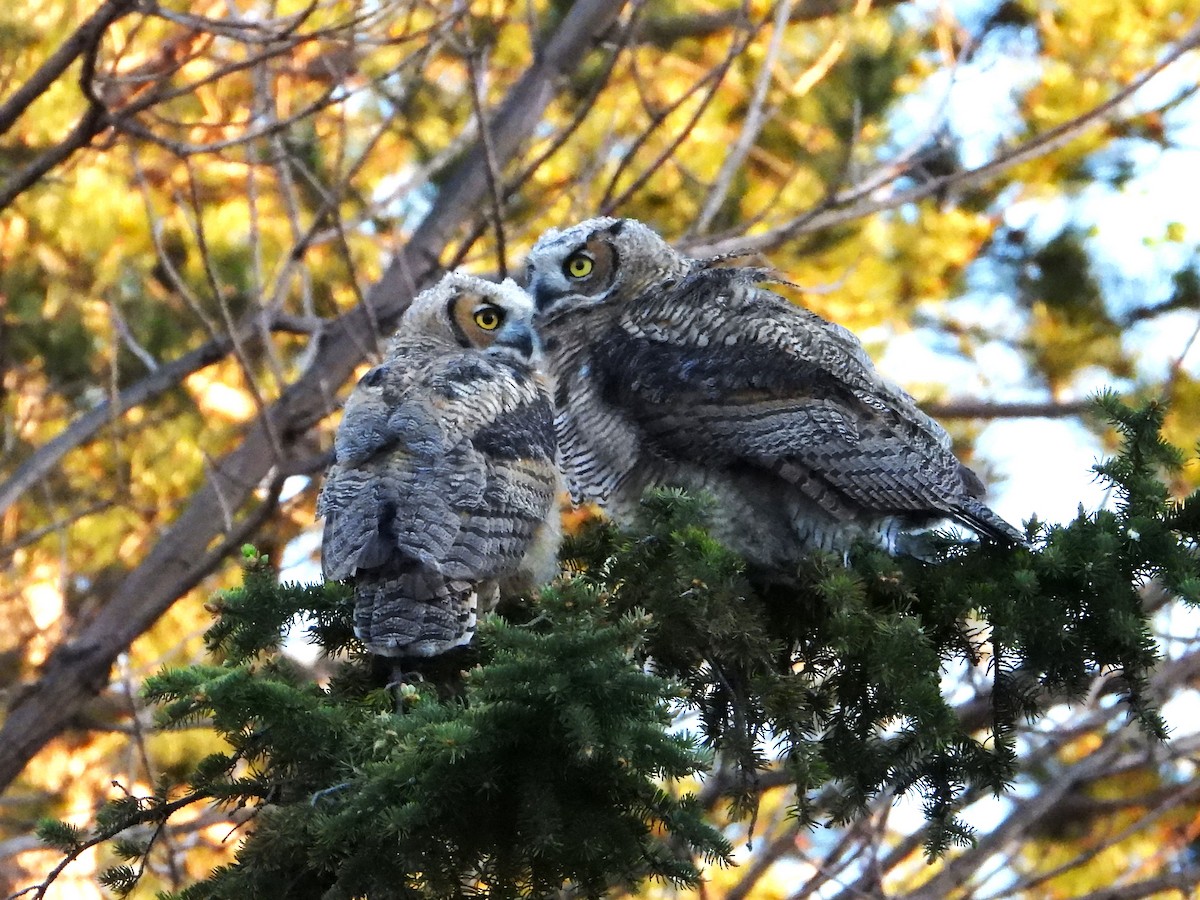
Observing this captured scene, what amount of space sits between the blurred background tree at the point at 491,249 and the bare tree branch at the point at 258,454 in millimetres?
19

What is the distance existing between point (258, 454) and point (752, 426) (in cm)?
329

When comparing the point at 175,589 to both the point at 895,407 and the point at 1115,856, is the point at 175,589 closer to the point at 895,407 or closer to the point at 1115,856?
the point at 895,407

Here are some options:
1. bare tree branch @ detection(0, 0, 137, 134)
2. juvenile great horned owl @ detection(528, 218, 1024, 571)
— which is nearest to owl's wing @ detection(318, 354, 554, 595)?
juvenile great horned owl @ detection(528, 218, 1024, 571)

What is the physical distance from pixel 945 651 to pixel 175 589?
139 inches

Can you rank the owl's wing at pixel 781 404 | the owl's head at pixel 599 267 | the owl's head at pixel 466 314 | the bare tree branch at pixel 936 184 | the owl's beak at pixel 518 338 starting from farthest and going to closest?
the bare tree branch at pixel 936 184
the owl's head at pixel 466 314
the owl's beak at pixel 518 338
the owl's head at pixel 599 267
the owl's wing at pixel 781 404

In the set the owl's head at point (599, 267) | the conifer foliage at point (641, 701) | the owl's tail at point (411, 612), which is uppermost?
the owl's head at point (599, 267)

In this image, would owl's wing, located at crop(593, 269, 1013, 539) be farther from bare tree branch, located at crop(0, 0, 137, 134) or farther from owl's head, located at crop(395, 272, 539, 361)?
bare tree branch, located at crop(0, 0, 137, 134)

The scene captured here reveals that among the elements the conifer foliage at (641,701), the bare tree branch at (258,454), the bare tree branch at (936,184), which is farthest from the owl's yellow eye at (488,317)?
the conifer foliage at (641,701)

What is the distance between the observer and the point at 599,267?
4.79m

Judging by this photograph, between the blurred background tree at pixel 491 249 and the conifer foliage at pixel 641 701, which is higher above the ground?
the blurred background tree at pixel 491 249

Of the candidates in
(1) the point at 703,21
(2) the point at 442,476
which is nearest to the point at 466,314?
(2) the point at 442,476

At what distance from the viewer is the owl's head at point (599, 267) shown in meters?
4.74

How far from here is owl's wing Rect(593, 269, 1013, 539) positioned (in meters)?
4.04

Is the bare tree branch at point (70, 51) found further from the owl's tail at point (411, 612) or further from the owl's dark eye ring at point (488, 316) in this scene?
the owl's tail at point (411, 612)
